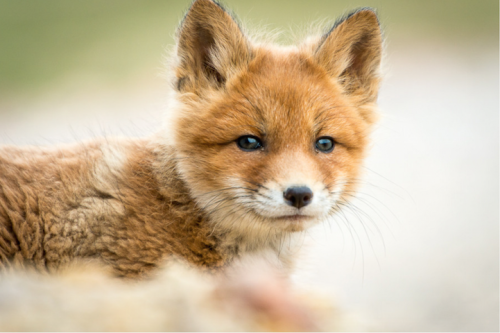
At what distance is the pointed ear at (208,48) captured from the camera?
15.3 ft

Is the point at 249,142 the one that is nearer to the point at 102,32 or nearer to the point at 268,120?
the point at 268,120

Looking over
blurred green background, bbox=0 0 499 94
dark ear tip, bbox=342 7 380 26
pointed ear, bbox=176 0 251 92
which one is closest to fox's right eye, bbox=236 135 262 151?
pointed ear, bbox=176 0 251 92

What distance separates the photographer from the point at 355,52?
5145mm

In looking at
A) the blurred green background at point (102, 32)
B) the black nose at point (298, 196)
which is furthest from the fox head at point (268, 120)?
the blurred green background at point (102, 32)

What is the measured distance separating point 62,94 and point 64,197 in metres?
12.1

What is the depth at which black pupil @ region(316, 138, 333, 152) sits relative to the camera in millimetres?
4527

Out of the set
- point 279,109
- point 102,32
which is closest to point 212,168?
point 279,109

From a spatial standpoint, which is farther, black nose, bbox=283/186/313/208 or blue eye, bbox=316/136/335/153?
blue eye, bbox=316/136/335/153

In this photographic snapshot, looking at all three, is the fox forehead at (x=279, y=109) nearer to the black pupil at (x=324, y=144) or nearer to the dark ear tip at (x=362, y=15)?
the black pupil at (x=324, y=144)

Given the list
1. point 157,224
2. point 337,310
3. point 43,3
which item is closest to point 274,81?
point 157,224

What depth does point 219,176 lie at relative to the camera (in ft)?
14.4

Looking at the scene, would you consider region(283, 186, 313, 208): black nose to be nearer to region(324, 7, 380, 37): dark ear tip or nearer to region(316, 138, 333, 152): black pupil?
region(316, 138, 333, 152): black pupil

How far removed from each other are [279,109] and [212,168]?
736mm

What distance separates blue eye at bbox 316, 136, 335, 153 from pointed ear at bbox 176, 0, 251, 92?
982 millimetres
